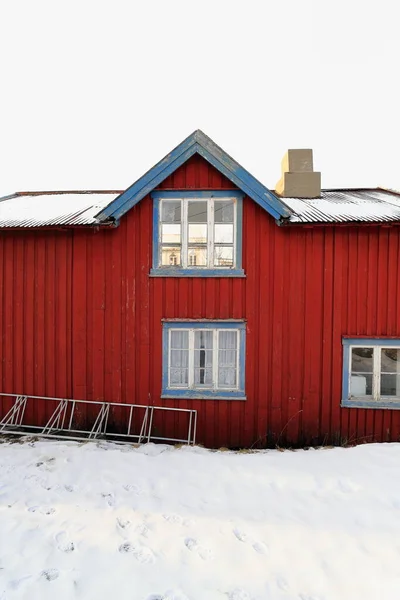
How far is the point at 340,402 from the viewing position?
7.58 metres

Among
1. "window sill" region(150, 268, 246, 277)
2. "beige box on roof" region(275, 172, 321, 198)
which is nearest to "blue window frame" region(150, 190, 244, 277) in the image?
"window sill" region(150, 268, 246, 277)

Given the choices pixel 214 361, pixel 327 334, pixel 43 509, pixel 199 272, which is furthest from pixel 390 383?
pixel 43 509

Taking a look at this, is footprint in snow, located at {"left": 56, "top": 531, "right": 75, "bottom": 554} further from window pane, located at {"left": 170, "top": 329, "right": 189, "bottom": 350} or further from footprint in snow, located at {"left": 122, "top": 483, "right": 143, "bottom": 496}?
window pane, located at {"left": 170, "top": 329, "right": 189, "bottom": 350}

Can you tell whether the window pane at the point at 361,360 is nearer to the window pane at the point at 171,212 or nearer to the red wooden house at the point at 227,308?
the red wooden house at the point at 227,308

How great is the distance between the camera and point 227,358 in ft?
25.4

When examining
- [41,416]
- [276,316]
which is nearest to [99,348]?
[41,416]

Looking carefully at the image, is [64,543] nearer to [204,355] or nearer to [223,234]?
[204,355]

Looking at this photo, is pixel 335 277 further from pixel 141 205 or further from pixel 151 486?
pixel 151 486

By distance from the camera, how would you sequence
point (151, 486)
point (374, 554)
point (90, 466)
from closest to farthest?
point (374, 554), point (151, 486), point (90, 466)

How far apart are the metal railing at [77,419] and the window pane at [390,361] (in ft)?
15.0

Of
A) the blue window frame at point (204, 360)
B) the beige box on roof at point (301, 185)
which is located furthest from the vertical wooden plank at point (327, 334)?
the beige box on roof at point (301, 185)

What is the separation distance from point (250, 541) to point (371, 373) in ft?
16.4

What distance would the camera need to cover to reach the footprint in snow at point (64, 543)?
3893 mm

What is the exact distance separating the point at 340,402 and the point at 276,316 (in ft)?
8.11
